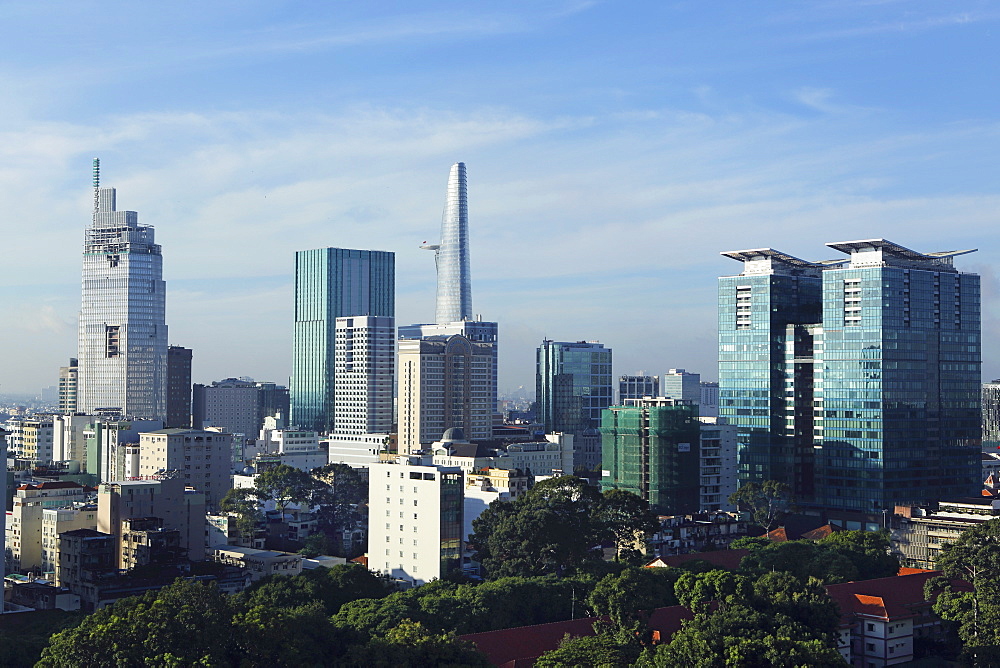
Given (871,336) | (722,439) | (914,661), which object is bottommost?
(914,661)

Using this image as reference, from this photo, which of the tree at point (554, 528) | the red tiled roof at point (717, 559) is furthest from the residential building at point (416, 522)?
the red tiled roof at point (717, 559)

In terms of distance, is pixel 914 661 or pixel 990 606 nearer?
pixel 990 606

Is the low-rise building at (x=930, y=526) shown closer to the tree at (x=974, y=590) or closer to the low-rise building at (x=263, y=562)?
the tree at (x=974, y=590)

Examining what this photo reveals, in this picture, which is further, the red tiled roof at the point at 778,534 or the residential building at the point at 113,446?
the residential building at the point at 113,446

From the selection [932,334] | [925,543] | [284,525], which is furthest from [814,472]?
[284,525]

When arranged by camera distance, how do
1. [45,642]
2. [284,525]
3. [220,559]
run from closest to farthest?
[45,642] → [220,559] → [284,525]

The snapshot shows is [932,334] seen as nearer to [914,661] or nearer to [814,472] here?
[814,472]

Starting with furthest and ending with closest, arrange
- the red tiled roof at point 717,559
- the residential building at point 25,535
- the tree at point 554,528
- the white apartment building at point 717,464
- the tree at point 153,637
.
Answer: the white apartment building at point 717,464 → the residential building at point 25,535 → the tree at point 554,528 → the red tiled roof at point 717,559 → the tree at point 153,637
